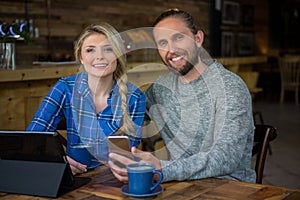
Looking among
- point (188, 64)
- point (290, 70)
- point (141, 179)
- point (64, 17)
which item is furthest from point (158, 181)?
point (290, 70)

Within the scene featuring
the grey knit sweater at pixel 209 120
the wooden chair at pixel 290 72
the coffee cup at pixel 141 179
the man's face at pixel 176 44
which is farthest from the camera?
the wooden chair at pixel 290 72

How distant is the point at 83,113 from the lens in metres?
1.97

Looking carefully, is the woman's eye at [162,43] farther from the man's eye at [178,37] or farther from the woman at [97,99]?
the woman at [97,99]

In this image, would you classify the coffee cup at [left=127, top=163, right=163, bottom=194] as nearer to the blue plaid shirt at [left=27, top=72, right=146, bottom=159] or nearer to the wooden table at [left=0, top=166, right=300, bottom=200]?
the wooden table at [left=0, top=166, right=300, bottom=200]

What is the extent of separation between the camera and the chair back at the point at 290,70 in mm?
9164

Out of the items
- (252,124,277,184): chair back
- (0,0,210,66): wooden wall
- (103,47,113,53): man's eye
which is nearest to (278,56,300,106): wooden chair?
(0,0,210,66): wooden wall

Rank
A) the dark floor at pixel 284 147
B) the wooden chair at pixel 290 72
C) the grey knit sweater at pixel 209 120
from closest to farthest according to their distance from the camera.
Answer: the grey knit sweater at pixel 209 120 → the dark floor at pixel 284 147 → the wooden chair at pixel 290 72

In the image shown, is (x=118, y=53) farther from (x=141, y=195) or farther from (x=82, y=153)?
(x=141, y=195)

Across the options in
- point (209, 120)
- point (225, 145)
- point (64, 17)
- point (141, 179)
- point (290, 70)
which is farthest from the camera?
point (290, 70)

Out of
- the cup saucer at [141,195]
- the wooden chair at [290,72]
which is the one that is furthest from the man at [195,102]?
the wooden chair at [290,72]

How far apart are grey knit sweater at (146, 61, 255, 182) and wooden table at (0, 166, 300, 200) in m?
0.09

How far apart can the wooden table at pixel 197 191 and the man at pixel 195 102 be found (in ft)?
0.66

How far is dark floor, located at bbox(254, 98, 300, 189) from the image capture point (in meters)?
4.10

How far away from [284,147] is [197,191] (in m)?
4.19
